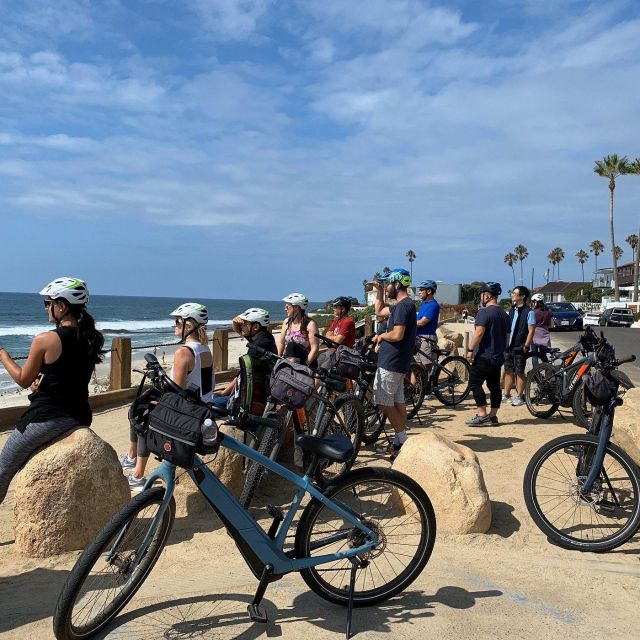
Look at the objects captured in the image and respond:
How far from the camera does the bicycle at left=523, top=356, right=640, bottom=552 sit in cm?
421

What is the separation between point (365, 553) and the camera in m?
3.25

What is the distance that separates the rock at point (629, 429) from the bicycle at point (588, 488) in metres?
0.92

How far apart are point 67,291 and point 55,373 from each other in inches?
21.6

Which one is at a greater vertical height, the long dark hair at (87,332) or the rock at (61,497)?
the long dark hair at (87,332)

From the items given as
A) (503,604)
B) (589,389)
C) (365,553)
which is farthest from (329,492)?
(589,389)

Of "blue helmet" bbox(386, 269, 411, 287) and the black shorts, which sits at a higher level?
"blue helmet" bbox(386, 269, 411, 287)

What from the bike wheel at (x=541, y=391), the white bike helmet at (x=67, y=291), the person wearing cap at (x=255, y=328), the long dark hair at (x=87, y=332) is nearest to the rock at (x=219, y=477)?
the person wearing cap at (x=255, y=328)

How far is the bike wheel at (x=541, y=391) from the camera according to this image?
8.43 metres

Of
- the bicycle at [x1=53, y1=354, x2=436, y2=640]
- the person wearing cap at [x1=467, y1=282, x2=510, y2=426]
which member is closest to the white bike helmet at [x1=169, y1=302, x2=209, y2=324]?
the bicycle at [x1=53, y1=354, x2=436, y2=640]

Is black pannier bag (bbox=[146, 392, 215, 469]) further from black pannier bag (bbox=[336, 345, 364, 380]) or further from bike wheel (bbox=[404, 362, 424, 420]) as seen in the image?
bike wheel (bbox=[404, 362, 424, 420])

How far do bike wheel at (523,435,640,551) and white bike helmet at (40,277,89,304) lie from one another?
3.35m

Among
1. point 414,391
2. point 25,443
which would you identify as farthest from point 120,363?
point 25,443

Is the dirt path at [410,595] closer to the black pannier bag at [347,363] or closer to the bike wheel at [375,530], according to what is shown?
the bike wheel at [375,530]

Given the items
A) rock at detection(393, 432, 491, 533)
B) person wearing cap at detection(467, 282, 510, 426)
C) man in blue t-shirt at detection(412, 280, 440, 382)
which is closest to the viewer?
rock at detection(393, 432, 491, 533)
